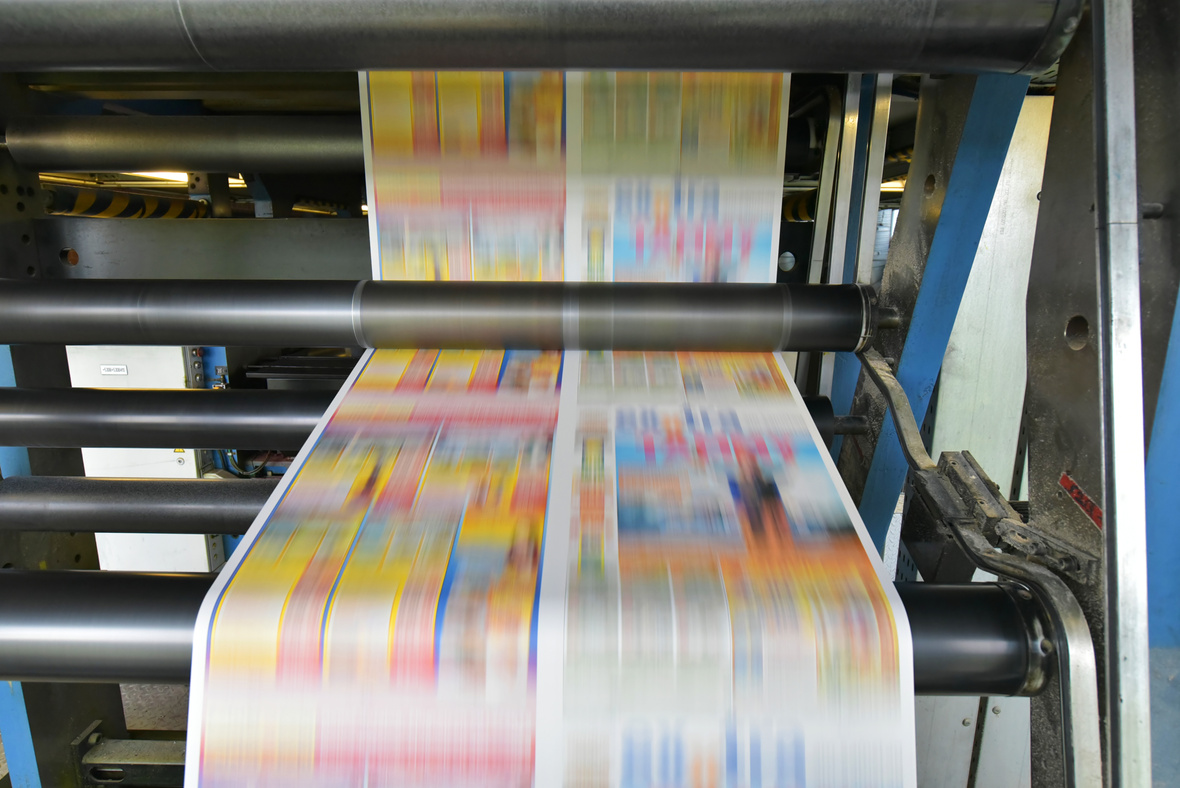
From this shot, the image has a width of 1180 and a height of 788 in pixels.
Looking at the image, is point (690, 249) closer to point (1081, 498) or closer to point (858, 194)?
point (858, 194)

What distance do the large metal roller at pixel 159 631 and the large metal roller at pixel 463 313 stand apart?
33 cm

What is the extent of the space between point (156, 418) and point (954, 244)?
1.07 m

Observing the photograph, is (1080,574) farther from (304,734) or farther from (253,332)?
(253,332)

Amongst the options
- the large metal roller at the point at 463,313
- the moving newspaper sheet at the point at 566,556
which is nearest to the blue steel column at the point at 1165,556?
the moving newspaper sheet at the point at 566,556

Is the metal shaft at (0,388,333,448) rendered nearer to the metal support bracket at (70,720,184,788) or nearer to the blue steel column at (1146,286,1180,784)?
the metal support bracket at (70,720,184,788)

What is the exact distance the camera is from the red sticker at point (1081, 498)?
501mm

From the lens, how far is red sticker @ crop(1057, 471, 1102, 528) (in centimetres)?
50

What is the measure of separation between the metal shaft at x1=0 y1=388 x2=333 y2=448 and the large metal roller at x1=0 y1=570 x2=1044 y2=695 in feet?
1.04

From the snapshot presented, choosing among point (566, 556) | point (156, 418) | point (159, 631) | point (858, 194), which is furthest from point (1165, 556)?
point (156, 418)

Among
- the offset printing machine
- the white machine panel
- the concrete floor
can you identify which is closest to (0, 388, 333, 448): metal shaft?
the offset printing machine

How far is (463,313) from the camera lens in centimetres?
81

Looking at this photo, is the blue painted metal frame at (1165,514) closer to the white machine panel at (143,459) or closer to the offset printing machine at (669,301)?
the offset printing machine at (669,301)

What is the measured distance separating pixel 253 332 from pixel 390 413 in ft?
0.76

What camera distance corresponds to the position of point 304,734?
20.5 inches
